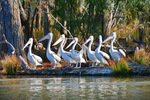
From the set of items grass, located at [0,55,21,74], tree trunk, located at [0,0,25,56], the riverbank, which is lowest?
the riverbank

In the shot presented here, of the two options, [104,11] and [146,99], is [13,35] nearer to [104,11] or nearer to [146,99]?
[104,11]

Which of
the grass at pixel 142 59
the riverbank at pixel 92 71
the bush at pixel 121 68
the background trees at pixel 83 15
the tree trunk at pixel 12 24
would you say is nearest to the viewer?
the riverbank at pixel 92 71

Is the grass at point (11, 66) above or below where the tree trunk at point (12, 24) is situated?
below

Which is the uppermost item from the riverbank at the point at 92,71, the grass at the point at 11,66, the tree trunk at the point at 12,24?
the tree trunk at the point at 12,24

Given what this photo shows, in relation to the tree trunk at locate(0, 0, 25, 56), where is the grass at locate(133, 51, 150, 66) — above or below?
below

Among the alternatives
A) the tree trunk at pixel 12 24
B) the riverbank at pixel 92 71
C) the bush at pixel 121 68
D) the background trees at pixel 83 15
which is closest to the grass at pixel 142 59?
the riverbank at pixel 92 71

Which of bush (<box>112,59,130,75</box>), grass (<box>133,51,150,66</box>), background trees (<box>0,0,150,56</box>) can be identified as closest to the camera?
bush (<box>112,59,130,75</box>)

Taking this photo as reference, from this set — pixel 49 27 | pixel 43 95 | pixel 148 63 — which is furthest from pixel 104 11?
pixel 43 95

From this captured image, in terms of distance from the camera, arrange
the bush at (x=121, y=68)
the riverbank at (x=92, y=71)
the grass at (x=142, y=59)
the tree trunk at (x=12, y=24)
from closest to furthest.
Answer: the riverbank at (x=92, y=71) → the bush at (x=121, y=68) → the grass at (x=142, y=59) → the tree trunk at (x=12, y=24)

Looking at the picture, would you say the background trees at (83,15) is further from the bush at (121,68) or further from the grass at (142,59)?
the bush at (121,68)

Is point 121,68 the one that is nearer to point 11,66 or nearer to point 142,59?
point 142,59

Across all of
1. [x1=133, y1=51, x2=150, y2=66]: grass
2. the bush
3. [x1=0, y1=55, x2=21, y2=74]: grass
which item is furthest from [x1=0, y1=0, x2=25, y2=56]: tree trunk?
the bush

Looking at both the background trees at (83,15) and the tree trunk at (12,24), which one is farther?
the background trees at (83,15)

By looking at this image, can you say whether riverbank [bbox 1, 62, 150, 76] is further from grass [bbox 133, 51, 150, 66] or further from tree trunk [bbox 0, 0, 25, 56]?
tree trunk [bbox 0, 0, 25, 56]
